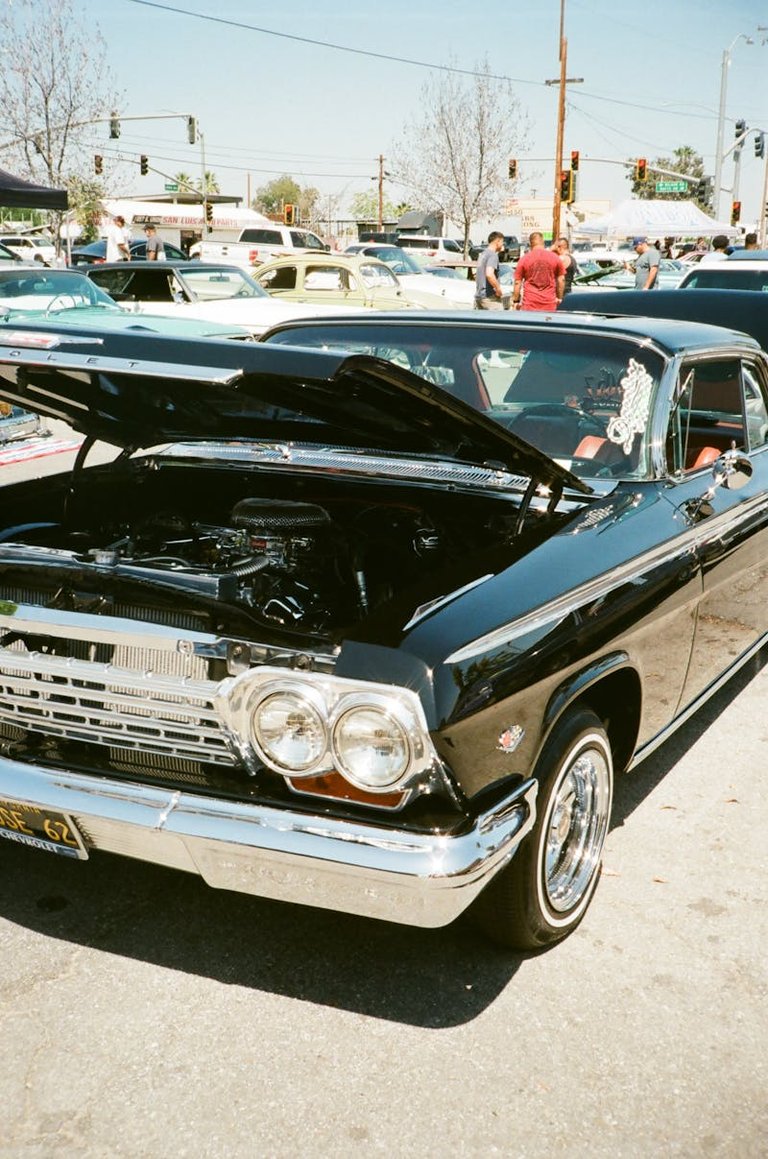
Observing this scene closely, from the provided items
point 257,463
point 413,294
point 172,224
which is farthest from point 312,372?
point 172,224

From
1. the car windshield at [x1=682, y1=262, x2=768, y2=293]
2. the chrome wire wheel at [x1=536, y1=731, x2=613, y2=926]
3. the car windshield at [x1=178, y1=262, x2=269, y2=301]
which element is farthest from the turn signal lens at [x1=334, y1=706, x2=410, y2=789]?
the car windshield at [x1=682, y1=262, x2=768, y2=293]

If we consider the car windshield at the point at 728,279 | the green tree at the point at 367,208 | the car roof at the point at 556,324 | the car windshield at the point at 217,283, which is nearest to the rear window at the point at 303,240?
the car windshield at the point at 217,283

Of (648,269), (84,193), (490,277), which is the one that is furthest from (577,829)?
(84,193)

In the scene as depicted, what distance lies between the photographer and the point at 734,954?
3.09 m

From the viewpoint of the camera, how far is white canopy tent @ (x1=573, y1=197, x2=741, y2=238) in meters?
27.0

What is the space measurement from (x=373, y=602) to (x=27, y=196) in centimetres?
1454

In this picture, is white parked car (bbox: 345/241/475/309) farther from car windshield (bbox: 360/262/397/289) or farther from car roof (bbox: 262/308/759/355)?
car roof (bbox: 262/308/759/355)

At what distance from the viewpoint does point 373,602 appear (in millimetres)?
3262

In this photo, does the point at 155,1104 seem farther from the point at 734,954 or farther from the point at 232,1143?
the point at 734,954

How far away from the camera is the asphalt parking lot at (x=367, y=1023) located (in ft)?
7.87

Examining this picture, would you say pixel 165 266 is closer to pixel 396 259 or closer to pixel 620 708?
pixel 620 708

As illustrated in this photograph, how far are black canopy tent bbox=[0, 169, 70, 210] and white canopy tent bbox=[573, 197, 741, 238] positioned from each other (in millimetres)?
15071

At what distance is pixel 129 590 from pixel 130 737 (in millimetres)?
359

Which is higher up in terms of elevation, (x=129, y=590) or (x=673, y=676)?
(x=129, y=590)
